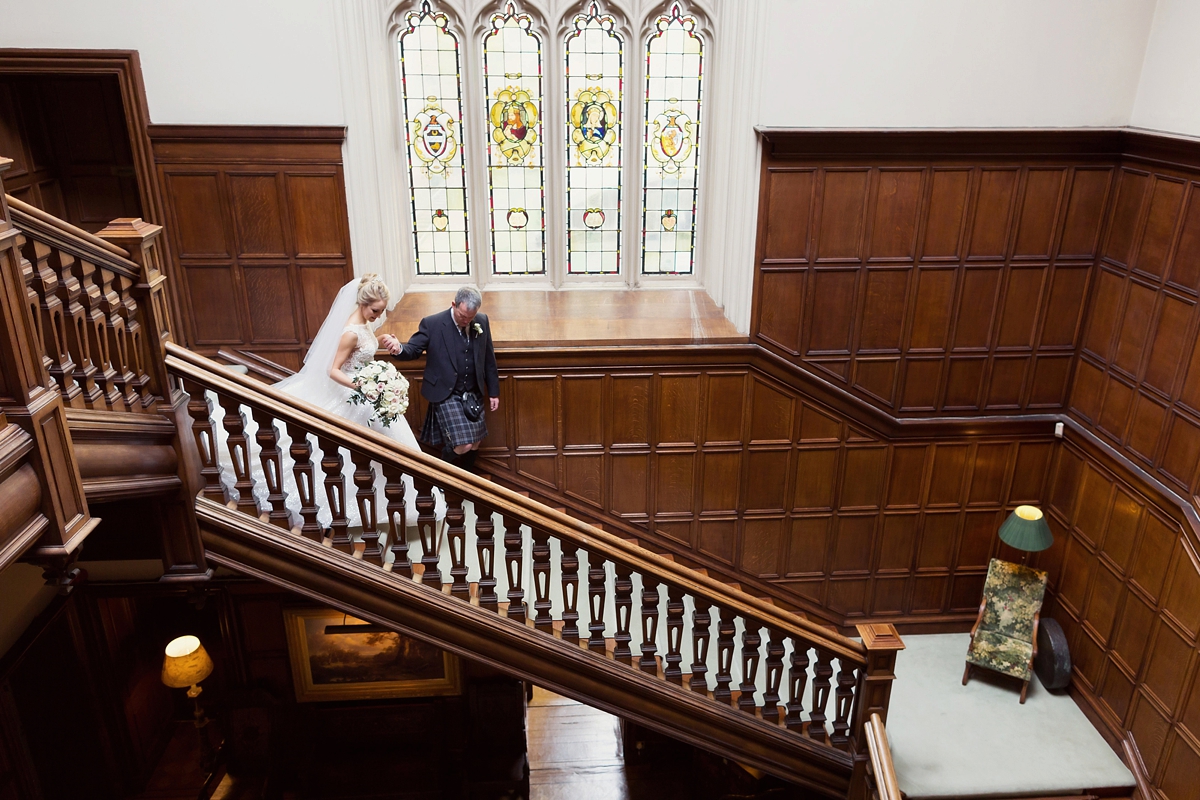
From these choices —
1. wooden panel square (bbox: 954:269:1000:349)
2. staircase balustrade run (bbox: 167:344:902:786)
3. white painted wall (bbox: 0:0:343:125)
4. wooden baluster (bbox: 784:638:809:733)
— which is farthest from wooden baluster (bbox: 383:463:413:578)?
wooden panel square (bbox: 954:269:1000:349)

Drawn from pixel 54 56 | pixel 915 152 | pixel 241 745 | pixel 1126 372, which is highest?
pixel 54 56

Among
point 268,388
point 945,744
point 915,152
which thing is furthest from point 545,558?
point 915,152

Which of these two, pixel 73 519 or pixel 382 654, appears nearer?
pixel 73 519

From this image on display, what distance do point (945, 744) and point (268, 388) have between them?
5.67m

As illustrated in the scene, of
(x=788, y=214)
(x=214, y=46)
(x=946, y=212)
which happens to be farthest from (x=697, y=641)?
(x=214, y=46)

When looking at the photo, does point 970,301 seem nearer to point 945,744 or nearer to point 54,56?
point 945,744

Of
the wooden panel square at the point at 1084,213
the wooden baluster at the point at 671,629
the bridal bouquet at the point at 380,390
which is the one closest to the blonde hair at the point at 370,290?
the bridal bouquet at the point at 380,390

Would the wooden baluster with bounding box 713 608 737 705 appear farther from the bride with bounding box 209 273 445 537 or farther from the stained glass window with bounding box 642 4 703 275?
the stained glass window with bounding box 642 4 703 275

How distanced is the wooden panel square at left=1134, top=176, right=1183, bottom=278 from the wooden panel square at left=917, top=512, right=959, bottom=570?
8.46ft

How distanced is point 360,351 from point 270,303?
70.1 inches

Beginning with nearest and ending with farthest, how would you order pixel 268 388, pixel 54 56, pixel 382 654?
1. pixel 268 388
2. pixel 54 56
3. pixel 382 654

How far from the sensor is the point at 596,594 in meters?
5.09

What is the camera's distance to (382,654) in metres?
7.46

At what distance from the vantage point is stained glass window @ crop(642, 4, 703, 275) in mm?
7094
